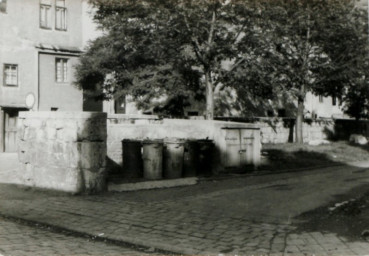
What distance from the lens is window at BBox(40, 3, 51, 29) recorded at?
86.2ft

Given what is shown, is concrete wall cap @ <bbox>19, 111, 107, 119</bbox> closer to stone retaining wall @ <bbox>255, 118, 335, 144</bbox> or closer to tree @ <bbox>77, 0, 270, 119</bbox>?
tree @ <bbox>77, 0, 270, 119</bbox>

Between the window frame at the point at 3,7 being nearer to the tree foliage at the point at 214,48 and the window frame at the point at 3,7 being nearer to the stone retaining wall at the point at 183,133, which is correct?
the tree foliage at the point at 214,48

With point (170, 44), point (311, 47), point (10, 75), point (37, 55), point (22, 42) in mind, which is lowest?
point (10, 75)

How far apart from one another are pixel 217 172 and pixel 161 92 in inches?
311

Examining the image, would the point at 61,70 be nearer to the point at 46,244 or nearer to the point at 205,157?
the point at 205,157

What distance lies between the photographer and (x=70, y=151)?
973cm

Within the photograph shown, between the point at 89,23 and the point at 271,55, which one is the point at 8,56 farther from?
the point at 271,55

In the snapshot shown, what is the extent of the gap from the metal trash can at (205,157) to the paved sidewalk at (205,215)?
1.78m

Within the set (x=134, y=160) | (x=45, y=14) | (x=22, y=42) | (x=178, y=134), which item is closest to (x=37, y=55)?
(x=22, y=42)

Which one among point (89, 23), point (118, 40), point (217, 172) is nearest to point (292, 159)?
point (217, 172)

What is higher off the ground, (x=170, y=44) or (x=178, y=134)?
(x=170, y=44)

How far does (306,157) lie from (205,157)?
6411 millimetres

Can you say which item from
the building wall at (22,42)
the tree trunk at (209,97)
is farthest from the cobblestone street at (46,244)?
the building wall at (22,42)

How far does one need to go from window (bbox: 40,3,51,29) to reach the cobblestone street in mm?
21465
